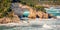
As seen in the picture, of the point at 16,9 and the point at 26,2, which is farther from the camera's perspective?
the point at 26,2

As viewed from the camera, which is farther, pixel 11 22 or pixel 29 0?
pixel 29 0

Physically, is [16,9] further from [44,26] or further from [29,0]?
[44,26]

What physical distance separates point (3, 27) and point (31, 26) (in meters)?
1.12

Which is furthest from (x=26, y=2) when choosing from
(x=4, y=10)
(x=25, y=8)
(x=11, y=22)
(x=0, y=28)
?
(x=0, y=28)

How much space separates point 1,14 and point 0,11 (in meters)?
0.30

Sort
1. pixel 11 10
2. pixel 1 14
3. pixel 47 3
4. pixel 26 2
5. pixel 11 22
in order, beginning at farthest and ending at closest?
pixel 47 3 → pixel 26 2 → pixel 11 10 → pixel 1 14 → pixel 11 22

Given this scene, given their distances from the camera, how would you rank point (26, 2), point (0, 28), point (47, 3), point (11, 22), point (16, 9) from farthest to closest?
point (47, 3), point (26, 2), point (16, 9), point (11, 22), point (0, 28)

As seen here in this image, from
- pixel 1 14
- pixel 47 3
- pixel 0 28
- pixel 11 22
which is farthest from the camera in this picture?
pixel 47 3

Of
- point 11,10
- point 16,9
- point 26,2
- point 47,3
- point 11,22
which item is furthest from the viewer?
point 47,3

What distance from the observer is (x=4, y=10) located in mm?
9914

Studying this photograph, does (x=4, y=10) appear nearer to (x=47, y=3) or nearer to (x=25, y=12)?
(x=25, y=12)

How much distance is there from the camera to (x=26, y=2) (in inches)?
479

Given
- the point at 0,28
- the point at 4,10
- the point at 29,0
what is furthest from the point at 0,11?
the point at 29,0

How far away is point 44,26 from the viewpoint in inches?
345
